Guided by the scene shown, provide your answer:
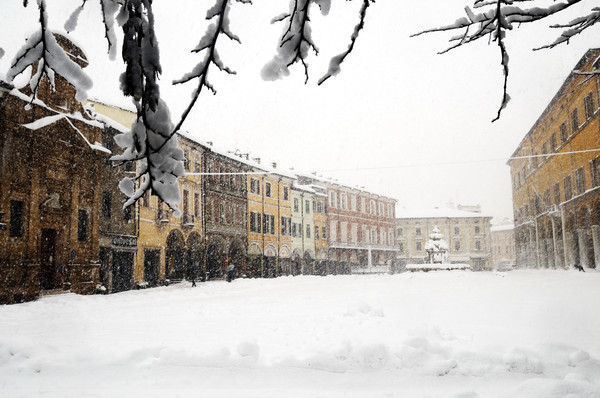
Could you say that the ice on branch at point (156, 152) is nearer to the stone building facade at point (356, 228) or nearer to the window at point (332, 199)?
the stone building facade at point (356, 228)

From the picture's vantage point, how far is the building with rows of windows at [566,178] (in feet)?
98.9

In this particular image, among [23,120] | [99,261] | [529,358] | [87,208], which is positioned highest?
[23,120]

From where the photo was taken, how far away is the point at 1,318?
44.1 ft

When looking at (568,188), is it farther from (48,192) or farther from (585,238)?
(48,192)

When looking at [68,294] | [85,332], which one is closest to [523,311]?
[85,332]

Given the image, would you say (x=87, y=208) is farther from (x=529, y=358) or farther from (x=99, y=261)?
(x=529, y=358)

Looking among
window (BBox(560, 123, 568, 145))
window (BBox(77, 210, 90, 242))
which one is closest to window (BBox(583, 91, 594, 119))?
window (BBox(560, 123, 568, 145))

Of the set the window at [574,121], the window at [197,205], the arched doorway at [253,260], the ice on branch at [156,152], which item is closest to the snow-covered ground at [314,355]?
the ice on branch at [156,152]

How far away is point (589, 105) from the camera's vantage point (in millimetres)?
30859

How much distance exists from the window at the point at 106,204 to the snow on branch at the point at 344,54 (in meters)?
25.7

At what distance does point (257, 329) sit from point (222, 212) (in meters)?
28.6

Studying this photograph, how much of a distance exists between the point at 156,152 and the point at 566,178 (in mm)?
40393

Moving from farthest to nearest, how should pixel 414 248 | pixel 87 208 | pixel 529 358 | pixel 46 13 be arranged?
pixel 414 248
pixel 87 208
pixel 529 358
pixel 46 13

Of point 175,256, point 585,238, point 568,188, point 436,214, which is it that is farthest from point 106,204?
point 436,214
